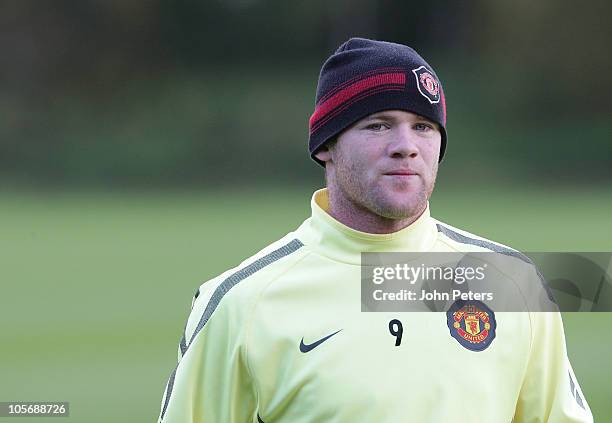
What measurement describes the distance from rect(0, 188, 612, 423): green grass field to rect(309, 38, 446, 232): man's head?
386cm

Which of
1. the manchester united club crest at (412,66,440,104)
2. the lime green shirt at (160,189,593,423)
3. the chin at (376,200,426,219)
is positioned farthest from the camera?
the manchester united club crest at (412,66,440,104)

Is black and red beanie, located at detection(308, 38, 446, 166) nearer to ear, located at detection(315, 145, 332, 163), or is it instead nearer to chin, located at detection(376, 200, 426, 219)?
ear, located at detection(315, 145, 332, 163)

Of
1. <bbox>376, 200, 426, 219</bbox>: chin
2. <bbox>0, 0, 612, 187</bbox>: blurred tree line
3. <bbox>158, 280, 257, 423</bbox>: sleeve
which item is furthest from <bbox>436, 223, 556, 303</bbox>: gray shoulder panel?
<bbox>0, 0, 612, 187</bbox>: blurred tree line

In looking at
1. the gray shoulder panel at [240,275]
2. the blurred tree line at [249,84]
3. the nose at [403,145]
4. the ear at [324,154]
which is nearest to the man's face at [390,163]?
the nose at [403,145]

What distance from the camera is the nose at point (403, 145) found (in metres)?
3.02

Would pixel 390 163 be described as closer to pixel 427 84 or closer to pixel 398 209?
pixel 398 209

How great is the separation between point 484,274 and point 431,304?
0.17 meters

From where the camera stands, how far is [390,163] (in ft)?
9.96

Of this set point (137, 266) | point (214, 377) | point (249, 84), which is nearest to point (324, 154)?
point (214, 377)

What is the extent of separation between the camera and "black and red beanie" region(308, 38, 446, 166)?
123 inches

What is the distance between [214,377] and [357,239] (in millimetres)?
504

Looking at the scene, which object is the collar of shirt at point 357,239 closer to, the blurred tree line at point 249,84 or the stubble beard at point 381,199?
the stubble beard at point 381,199

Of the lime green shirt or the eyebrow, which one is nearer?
the lime green shirt

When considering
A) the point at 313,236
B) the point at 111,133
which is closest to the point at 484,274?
the point at 313,236
